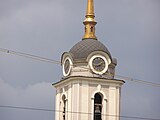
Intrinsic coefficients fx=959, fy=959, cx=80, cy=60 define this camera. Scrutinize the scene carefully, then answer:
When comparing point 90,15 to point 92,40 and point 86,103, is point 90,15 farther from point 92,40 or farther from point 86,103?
point 86,103

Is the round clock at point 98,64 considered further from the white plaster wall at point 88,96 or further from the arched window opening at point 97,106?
the arched window opening at point 97,106

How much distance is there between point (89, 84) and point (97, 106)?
2088 mm

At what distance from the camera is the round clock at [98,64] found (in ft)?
246

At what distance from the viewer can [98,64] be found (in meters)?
75.2

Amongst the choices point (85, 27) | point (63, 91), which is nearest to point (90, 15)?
point (85, 27)

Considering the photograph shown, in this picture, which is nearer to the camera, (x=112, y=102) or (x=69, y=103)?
(x=69, y=103)

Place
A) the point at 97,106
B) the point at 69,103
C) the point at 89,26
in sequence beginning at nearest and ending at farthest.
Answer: the point at 69,103 < the point at 97,106 < the point at 89,26

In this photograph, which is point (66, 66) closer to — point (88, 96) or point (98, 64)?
point (98, 64)

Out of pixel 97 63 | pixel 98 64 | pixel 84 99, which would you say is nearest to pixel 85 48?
pixel 97 63

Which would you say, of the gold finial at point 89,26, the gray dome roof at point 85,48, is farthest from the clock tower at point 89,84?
the gold finial at point 89,26

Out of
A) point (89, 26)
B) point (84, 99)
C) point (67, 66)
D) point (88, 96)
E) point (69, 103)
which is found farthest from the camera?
point (89, 26)

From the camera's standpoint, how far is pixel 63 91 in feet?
250

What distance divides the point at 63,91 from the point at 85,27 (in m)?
5.60

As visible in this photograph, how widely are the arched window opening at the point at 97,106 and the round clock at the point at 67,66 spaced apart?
9.61 feet
